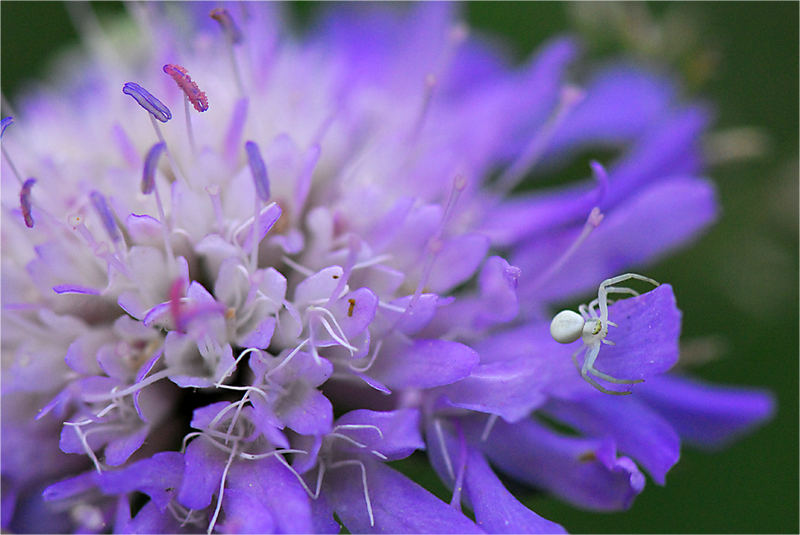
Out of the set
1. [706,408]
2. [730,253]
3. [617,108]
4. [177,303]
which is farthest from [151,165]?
[730,253]

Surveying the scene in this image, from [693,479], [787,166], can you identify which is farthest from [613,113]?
[693,479]

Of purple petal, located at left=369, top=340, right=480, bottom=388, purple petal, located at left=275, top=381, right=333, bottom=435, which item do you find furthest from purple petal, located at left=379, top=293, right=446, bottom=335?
purple petal, located at left=275, top=381, right=333, bottom=435

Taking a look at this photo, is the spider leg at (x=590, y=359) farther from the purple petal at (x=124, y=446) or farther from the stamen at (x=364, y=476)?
the purple petal at (x=124, y=446)

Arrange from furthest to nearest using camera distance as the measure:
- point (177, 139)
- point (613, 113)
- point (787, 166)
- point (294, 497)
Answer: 1. point (787, 166)
2. point (613, 113)
3. point (177, 139)
4. point (294, 497)

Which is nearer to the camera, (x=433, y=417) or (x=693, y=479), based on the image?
(x=433, y=417)

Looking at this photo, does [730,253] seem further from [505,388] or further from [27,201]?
[27,201]

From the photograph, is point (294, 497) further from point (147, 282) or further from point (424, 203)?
point (424, 203)
